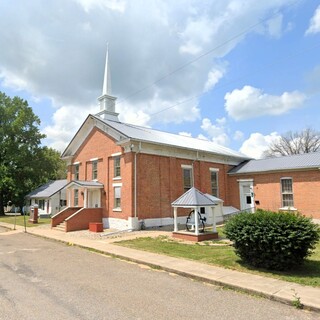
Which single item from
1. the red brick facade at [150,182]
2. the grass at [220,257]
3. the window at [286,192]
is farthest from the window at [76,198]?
the window at [286,192]

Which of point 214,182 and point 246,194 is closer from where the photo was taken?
point 246,194

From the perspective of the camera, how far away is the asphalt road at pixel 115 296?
229 inches

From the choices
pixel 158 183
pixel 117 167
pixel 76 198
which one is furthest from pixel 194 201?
pixel 76 198

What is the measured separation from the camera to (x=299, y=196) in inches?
889

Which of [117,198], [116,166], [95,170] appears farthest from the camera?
[95,170]

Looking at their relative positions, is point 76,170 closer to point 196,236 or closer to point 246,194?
point 246,194

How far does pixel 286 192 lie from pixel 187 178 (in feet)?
25.5

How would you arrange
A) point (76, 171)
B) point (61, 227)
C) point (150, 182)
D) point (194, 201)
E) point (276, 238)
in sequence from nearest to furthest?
point (276, 238) < point (194, 201) < point (150, 182) < point (61, 227) < point (76, 171)

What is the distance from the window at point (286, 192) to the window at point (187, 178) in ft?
23.7

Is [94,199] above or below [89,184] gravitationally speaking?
below

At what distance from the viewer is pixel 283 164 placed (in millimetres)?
24266

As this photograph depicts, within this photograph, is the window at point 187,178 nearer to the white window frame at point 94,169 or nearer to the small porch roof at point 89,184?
the small porch roof at point 89,184

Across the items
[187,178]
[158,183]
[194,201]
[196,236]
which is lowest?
[196,236]

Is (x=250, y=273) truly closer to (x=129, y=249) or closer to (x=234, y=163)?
(x=129, y=249)
